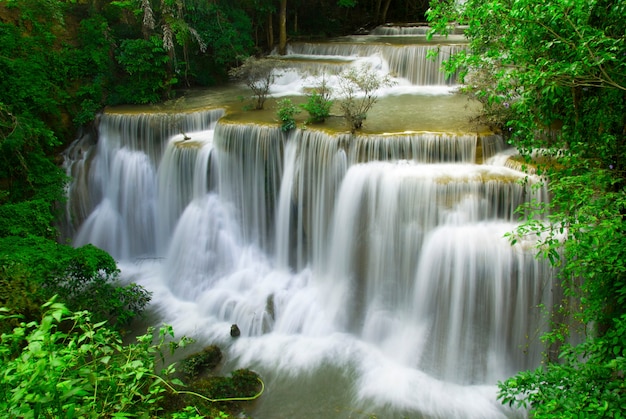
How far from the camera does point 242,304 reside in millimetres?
9172

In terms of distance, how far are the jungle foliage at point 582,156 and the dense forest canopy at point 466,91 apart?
0.02m

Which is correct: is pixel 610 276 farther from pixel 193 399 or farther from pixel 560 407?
pixel 193 399

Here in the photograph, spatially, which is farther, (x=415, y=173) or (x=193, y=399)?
(x=415, y=173)

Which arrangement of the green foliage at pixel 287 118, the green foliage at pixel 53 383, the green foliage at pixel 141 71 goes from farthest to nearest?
the green foliage at pixel 141 71
the green foliage at pixel 287 118
the green foliage at pixel 53 383

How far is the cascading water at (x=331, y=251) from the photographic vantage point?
23.5ft

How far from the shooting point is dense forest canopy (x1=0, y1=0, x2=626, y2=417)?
4.09 metres

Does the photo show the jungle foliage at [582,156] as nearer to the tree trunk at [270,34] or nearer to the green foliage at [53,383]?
the green foliage at [53,383]

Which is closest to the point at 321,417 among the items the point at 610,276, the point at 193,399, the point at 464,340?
the point at 193,399

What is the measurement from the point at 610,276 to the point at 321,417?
437 centimetres

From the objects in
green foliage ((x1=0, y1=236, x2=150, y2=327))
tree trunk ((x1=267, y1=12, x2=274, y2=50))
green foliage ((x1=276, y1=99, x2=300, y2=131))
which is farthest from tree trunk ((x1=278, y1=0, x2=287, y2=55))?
green foliage ((x1=0, y1=236, x2=150, y2=327))

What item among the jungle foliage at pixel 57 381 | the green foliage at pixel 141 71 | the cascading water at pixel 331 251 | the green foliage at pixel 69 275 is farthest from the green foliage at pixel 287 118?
the jungle foliage at pixel 57 381

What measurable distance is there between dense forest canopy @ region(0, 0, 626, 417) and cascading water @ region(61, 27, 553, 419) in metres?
0.64

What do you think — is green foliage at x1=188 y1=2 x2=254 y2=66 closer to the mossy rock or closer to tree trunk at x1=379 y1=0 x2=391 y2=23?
tree trunk at x1=379 y1=0 x2=391 y2=23

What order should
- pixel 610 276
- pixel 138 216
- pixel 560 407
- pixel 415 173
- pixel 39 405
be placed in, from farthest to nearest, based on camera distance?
1. pixel 138 216
2. pixel 415 173
3. pixel 610 276
4. pixel 560 407
5. pixel 39 405
